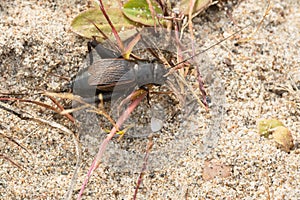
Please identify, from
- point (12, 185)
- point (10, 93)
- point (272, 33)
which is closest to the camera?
point (12, 185)

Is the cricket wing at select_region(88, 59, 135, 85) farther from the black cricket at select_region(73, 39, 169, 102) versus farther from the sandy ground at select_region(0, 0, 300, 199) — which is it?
the sandy ground at select_region(0, 0, 300, 199)

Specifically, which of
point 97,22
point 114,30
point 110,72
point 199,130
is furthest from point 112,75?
point 199,130

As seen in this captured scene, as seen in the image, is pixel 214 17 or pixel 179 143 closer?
pixel 179 143


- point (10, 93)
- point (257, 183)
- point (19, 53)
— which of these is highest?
point (19, 53)

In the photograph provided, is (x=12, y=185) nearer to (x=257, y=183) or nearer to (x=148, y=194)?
(x=148, y=194)

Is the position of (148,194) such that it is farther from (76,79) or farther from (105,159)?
(76,79)

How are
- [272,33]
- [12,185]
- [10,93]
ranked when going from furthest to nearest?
[272,33] → [10,93] → [12,185]

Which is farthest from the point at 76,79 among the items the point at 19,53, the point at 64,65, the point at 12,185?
the point at 12,185

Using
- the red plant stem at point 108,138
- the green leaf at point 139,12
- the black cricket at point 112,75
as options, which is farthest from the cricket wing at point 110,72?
the green leaf at point 139,12

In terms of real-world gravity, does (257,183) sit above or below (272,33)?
below

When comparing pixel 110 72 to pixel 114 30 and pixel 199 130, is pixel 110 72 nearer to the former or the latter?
pixel 114 30
